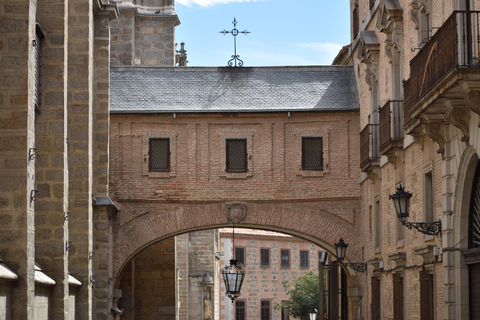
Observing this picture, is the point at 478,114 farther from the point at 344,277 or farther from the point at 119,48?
the point at 119,48

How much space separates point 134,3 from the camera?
1446 inches

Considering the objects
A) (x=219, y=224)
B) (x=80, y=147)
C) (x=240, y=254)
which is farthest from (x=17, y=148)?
(x=240, y=254)

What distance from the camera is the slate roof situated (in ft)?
92.2

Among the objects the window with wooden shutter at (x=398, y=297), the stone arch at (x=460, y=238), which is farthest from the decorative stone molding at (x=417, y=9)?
the window with wooden shutter at (x=398, y=297)

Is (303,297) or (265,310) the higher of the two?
(303,297)

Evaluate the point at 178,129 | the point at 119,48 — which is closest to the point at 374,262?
the point at 178,129

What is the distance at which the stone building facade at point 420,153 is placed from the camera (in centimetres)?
1465

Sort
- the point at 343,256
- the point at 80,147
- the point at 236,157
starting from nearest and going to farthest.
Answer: the point at 80,147, the point at 343,256, the point at 236,157

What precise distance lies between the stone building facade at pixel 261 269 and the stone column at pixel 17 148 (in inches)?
1974

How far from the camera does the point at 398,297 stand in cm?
2139

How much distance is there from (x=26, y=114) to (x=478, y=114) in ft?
20.7

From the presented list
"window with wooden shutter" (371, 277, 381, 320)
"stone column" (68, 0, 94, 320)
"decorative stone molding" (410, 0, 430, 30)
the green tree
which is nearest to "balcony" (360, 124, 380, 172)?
"window with wooden shutter" (371, 277, 381, 320)

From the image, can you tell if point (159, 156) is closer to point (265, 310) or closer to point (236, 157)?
point (236, 157)

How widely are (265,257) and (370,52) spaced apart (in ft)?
147
